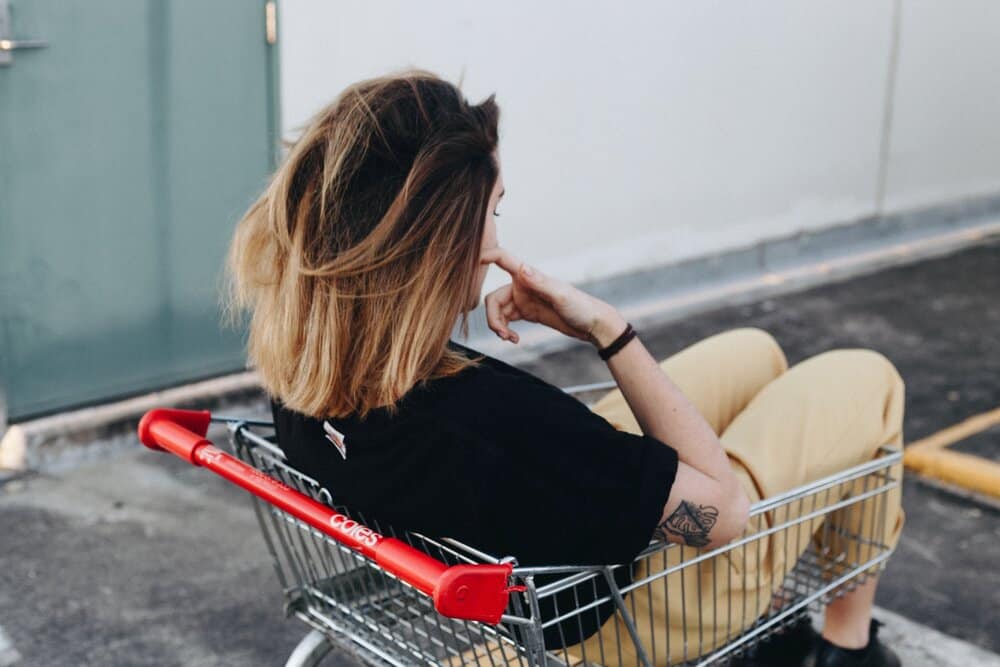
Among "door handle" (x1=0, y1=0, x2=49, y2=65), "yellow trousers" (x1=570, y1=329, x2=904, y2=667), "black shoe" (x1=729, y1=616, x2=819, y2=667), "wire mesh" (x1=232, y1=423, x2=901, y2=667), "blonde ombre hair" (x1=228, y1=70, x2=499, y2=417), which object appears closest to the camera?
"blonde ombre hair" (x1=228, y1=70, x2=499, y2=417)

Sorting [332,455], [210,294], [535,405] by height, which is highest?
[535,405]

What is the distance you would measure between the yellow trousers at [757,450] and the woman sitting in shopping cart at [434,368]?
0.19 meters

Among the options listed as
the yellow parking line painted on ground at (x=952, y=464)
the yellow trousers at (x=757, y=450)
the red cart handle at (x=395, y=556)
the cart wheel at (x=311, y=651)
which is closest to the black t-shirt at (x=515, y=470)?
the red cart handle at (x=395, y=556)

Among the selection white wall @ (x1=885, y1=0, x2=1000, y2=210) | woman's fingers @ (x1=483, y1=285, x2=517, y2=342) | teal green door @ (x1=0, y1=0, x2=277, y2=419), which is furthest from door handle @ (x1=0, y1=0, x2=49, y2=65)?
white wall @ (x1=885, y1=0, x2=1000, y2=210)

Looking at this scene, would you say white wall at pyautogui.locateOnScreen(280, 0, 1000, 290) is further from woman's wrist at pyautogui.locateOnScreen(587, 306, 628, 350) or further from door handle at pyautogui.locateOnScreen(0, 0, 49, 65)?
woman's wrist at pyautogui.locateOnScreen(587, 306, 628, 350)

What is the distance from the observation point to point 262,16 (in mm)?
4543

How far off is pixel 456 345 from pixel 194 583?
1.81 m

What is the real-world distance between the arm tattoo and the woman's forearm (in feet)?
0.24

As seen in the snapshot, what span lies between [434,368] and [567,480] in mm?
276

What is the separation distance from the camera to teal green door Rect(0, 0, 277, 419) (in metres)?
4.13

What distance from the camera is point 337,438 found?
80.4 inches

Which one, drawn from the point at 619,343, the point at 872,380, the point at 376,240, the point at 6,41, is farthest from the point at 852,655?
the point at 6,41

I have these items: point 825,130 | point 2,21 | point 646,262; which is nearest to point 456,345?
point 2,21

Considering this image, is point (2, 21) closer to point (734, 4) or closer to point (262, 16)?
point (262, 16)
